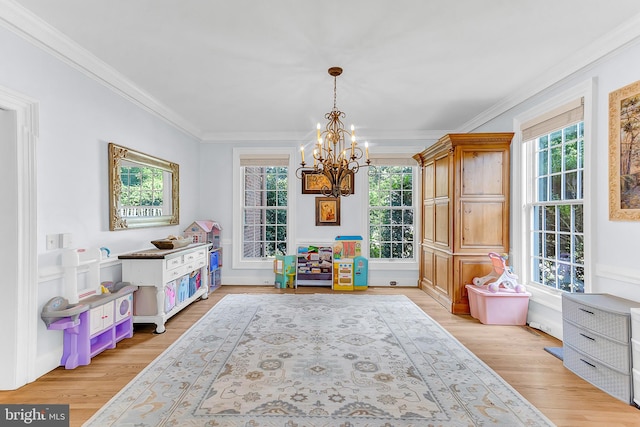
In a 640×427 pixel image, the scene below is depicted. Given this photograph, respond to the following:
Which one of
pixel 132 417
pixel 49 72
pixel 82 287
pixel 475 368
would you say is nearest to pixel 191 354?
pixel 132 417

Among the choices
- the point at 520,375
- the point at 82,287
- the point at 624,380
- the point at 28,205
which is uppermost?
the point at 28,205

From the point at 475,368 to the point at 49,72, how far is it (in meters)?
4.27

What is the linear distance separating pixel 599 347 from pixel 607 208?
3.76ft

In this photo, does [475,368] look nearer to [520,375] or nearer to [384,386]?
[520,375]

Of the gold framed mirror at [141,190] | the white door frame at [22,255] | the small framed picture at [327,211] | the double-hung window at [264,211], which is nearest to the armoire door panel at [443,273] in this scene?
the small framed picture at [327,211]

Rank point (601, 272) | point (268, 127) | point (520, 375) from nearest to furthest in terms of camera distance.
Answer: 1. point (520, 375)
2. point (601, 272)
3. point (268, 127)

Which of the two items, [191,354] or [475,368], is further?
[191,354]

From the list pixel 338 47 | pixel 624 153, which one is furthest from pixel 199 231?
pixel 624 153

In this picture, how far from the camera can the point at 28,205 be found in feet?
7.89

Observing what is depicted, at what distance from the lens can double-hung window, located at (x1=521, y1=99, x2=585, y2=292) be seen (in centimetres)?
311

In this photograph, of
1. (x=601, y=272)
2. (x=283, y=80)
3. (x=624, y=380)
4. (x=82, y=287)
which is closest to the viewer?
(x=624, y=380)

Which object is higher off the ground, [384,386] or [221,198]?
[221,198]

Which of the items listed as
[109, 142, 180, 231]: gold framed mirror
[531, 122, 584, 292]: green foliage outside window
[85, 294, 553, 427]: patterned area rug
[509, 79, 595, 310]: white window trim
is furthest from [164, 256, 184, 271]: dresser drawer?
[531, 122, 584, 292]: green foliage outside window

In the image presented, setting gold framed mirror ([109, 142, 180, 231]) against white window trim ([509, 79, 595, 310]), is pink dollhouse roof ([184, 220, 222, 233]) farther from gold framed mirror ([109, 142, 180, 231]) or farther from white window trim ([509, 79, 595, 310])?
white window trim ([509, 79, 595, 310])
